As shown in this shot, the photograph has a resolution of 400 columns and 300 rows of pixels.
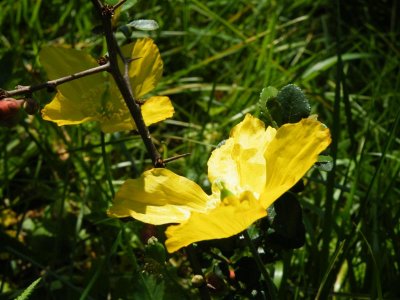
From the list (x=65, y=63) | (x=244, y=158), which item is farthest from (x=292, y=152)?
(x=65, y=63)

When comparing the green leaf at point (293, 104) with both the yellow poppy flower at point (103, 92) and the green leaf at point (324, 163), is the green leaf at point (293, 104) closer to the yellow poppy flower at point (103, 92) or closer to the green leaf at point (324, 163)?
the green leaf at point (324, 163)

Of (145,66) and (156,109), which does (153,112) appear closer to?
(156,109)

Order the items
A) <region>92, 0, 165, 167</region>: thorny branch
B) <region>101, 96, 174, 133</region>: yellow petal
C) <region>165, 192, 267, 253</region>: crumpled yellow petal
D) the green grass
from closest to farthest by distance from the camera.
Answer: <region>165, 192, 267, 253</region>: crumpled yellow petal < <region>92, 0, 165, 167</region>: thorny branch < <region>101, 96, 174, 133</region>: yellow petal < the green grass

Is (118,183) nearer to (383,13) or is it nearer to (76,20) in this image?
(76,20)

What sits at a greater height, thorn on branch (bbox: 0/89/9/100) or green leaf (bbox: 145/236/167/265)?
thorn on branch (bbox: 0/89/9/100)

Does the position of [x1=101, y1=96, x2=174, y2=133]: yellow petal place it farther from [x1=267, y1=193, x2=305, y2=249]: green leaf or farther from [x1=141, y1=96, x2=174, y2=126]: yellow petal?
[x1=267, y1=193, x2=305, y2=249]: green leaf

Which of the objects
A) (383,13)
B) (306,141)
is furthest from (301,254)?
(383,13)

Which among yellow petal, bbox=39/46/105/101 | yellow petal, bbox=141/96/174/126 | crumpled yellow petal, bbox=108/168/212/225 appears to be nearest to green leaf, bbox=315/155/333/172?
crumpled yellow petal, bbox=108/168/212/225
